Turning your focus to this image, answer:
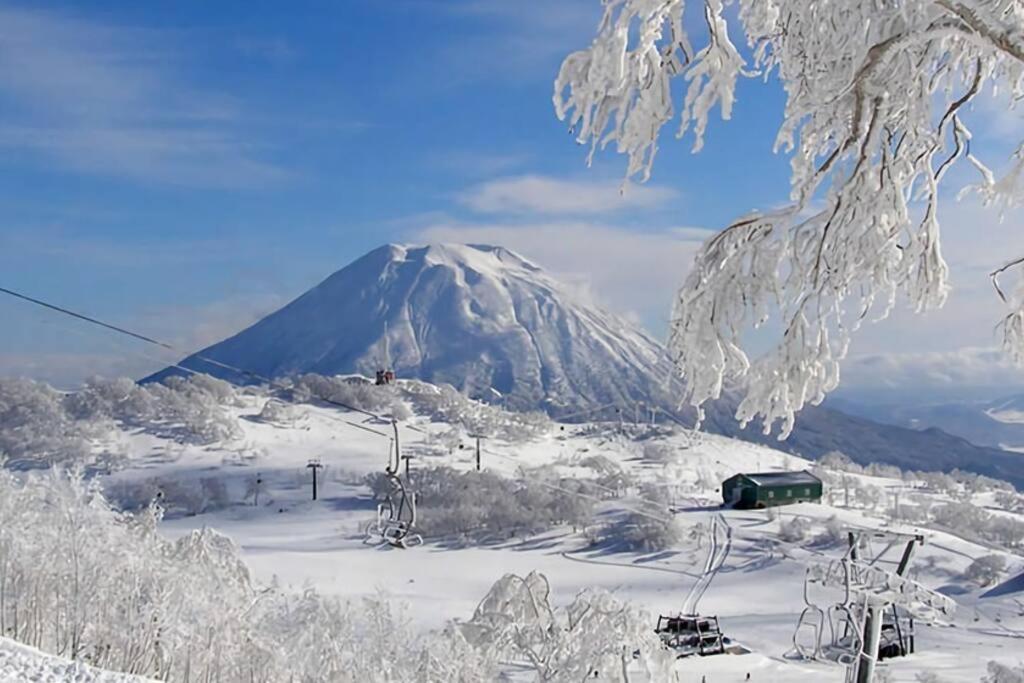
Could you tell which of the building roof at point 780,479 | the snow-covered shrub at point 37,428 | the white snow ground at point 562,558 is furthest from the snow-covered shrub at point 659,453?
the snow-covered shrub at point 37,428

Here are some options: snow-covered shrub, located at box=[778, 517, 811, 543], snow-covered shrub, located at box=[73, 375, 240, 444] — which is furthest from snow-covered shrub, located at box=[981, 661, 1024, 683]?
snow-covered shrub, located at box=[73, 375, 240, 444]

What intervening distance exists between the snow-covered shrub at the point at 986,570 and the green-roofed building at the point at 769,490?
12038 mm

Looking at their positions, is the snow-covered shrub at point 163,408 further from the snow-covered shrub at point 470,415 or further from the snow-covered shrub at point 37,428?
the snow-covered shrub at point 470,415

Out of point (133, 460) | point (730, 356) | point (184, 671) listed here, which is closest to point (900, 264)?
point (730, 356)

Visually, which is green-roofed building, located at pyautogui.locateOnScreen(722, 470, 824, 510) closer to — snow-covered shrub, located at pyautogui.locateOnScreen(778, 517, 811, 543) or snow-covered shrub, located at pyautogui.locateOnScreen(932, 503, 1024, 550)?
snow-covered shrub, located at pyautogui.locateOnScreen(778, 517, 811, 543)

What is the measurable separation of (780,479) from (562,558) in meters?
16.1

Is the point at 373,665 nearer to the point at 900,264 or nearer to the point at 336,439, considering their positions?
the point at 900,264

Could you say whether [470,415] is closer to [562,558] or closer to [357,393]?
[357,393]

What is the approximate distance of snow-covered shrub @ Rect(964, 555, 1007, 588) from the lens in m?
36.0

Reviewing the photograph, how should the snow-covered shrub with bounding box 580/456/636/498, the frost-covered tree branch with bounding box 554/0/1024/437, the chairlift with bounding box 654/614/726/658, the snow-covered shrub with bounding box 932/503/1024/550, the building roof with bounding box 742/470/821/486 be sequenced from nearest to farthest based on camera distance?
the frost-covered tree branch with bounding box 554/0/1024/437 < the chairlift with bounding box 654/614/726/658 < the snow-covered shrub with bounding box 932/503/1024/550 < the building roof with bounding box 742/470/821/486 < the snow-covered shrub with bounding box 580/456/636/498

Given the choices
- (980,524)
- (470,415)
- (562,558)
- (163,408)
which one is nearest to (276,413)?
(163,408)

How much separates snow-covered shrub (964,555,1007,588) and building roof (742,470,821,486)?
12.6 m

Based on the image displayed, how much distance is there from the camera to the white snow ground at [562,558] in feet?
86.9

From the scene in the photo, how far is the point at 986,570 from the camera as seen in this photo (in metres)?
36.3
